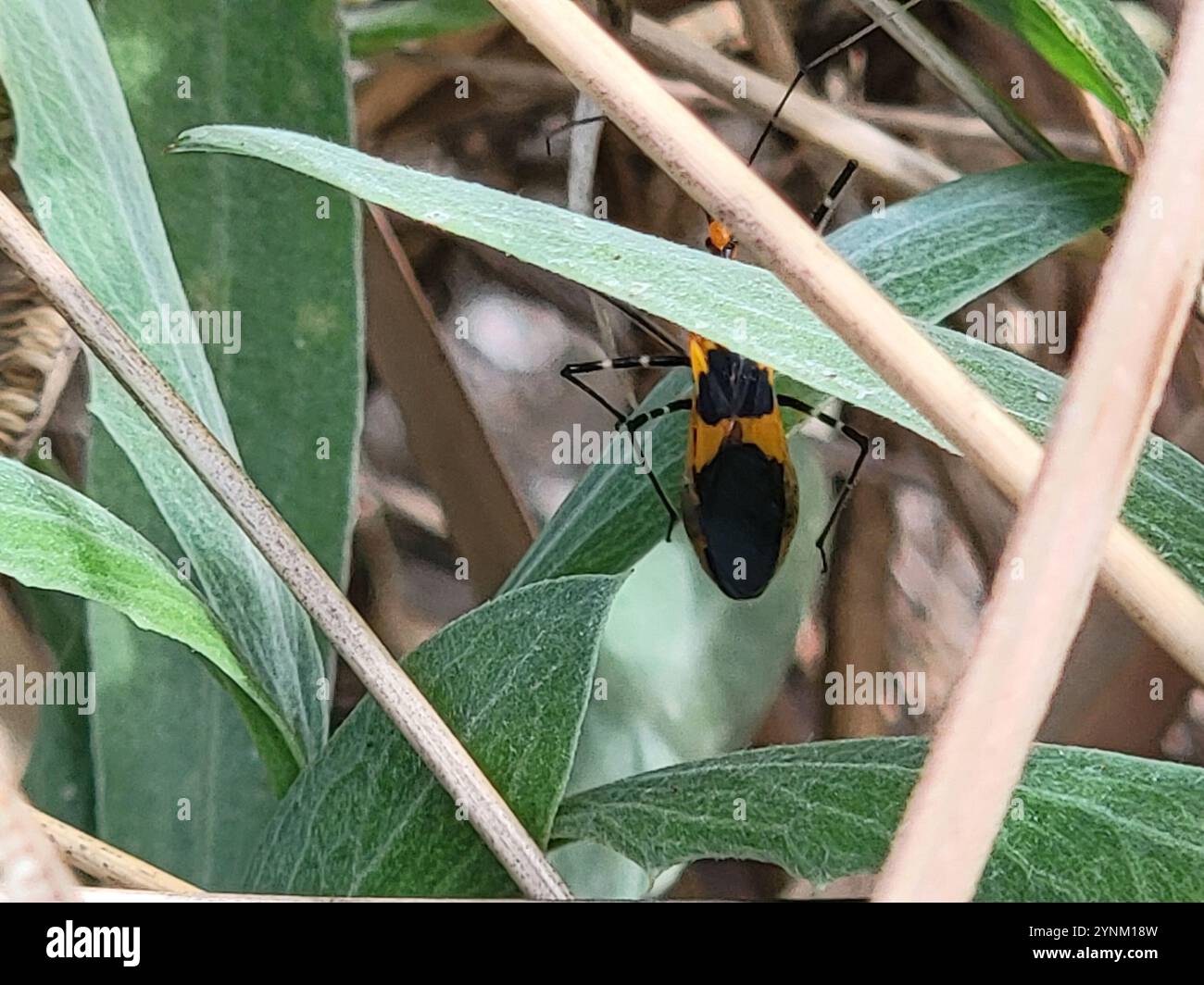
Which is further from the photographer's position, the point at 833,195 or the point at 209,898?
the point at 833,195

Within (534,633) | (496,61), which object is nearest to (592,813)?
(534,633)

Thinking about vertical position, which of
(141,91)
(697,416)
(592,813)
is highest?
(141,91)

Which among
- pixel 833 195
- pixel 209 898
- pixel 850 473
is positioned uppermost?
pixel 833 195

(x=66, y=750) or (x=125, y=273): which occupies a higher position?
(x=125, y=273)

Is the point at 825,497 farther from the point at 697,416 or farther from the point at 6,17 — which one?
the point at 6,17

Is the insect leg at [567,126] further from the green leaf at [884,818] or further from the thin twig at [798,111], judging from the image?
the green leaf at [884,818]

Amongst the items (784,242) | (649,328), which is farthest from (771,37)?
(784,242)

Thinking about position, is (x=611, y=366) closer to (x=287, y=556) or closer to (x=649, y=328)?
(x=649, y=328)
